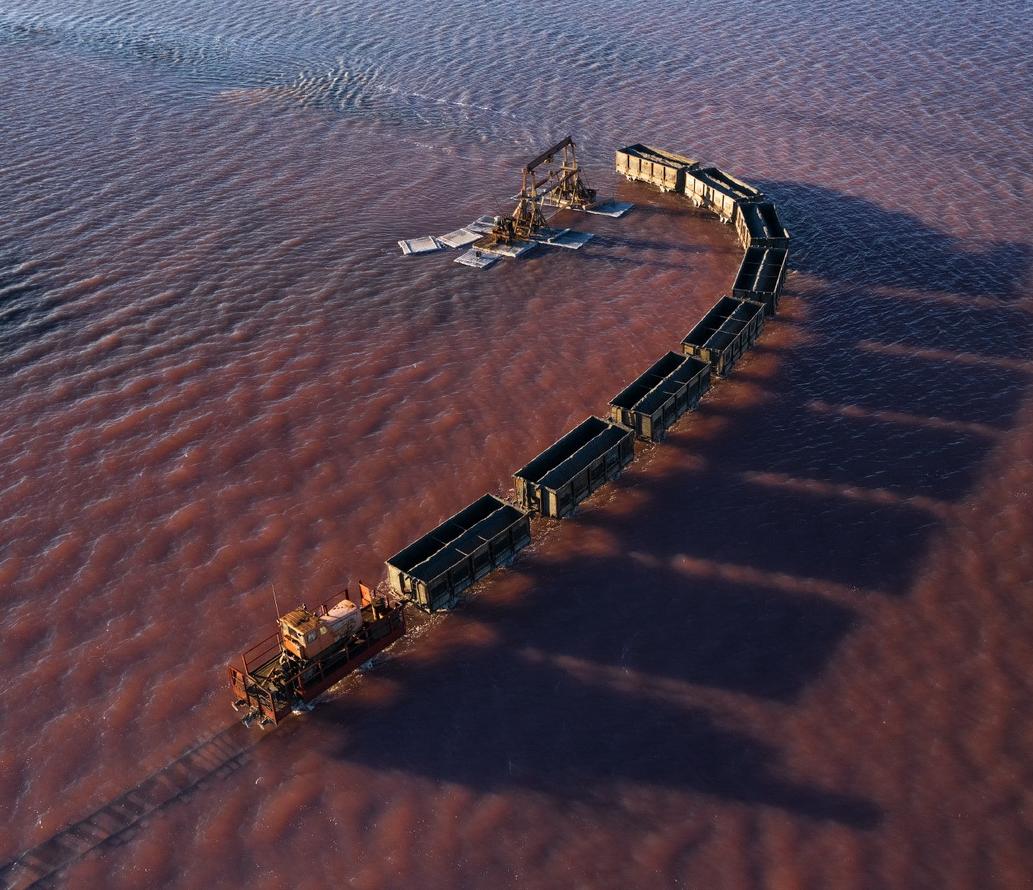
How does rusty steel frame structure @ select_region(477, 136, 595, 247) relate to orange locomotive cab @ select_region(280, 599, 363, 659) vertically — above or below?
above

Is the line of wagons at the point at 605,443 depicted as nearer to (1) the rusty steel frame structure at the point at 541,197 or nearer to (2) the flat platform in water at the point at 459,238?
(1) the rusty steel frame structure at the point at 541,197

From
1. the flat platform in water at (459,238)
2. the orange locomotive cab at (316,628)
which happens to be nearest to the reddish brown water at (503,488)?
the orange locomotive cab at (316,628)

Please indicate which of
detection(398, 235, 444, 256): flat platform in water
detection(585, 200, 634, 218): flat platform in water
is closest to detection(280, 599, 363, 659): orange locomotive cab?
detection(398, 235, 444, 256): flat platform in water

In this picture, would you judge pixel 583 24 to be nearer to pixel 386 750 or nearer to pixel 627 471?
pixel 627 471

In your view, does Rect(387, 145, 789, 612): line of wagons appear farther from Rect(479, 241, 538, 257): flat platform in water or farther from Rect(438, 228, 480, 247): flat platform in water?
Rect(438, 228, 480, 247): flat platform in water

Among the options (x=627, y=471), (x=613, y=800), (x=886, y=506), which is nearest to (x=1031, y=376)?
(x=886, y=506)

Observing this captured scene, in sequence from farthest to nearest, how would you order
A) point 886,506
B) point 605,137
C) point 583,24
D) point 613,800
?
point 583,24 → point 605,137 → point 886,506 → point 613,800
